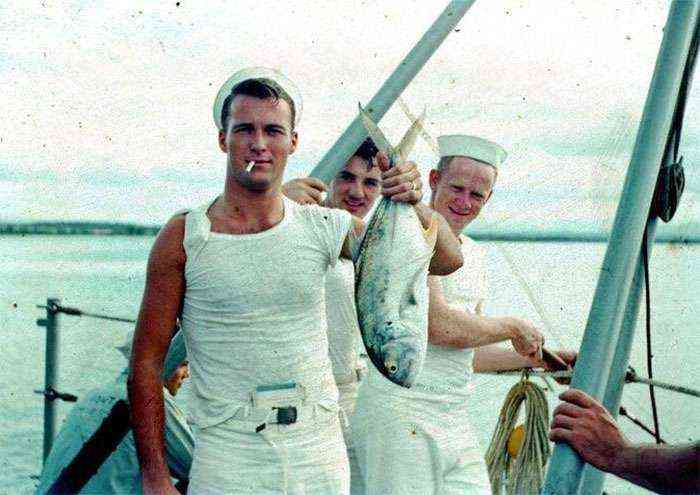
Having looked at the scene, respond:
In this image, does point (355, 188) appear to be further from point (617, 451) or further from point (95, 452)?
point (617, 451)

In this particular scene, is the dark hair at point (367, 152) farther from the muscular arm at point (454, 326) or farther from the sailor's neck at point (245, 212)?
the sailor's neck at point (245, 212)

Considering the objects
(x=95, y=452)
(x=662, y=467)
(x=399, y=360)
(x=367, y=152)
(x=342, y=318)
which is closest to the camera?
(x=662, y=467)

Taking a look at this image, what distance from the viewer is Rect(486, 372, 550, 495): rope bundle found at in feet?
12.1

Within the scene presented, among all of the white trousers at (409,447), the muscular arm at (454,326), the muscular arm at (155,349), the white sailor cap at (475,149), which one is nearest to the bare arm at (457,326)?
the muscular arm at (454,326)

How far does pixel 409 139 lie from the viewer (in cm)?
249

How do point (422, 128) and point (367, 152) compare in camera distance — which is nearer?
point (422, 128)

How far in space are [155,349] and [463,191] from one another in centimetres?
133

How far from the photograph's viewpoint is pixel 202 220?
91.7 inches

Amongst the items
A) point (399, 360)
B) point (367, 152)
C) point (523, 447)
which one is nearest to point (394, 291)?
point (399, 360)

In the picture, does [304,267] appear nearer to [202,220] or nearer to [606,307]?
[202,220]

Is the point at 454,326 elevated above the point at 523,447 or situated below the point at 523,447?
above

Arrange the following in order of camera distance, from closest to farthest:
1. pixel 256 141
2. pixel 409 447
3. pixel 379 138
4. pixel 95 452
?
pixel 256 141 < pixel 379 138 < pixel 95 452 < pixel 409 447

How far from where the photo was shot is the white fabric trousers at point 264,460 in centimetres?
227

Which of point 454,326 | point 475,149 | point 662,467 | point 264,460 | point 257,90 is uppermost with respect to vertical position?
point 475,149
